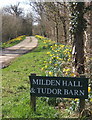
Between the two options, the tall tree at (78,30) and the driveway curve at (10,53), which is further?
the driveway curve at (10,53)

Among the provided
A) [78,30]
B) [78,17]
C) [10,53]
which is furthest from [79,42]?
[10,53]

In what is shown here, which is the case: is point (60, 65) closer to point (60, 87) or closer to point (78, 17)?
point (78, 17)

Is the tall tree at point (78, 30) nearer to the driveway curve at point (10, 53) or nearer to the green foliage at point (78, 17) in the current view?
the green foliage at point (78, 17)

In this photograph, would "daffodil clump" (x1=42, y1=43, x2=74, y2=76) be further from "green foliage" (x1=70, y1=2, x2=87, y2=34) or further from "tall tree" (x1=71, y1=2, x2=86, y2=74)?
"green foliage" (x1=70, y1=2, x2=87, y2=34)

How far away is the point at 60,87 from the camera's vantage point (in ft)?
13.4

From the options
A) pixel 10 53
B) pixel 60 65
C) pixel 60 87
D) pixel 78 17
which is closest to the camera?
pixel 60 87

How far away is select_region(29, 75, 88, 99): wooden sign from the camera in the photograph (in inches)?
157

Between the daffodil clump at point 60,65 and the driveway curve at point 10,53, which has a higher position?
the daffodil clump at point 60,65

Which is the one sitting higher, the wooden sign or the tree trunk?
the tree trunk

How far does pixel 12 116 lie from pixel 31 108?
0.41 metres

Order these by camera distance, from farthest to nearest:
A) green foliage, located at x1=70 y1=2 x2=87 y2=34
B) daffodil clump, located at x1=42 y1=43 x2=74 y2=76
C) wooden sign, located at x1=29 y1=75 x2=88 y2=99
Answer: daffodil clump, located at x1=42 y1=43 x2=74 y2=76, green foliage, located at x1=70 y1=2 x2=87 y2=34, wooden sign, located at x1=29 y1=75 x2=88 y2=99

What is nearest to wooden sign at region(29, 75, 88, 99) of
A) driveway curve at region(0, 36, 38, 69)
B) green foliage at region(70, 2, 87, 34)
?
green foliage at region(70, 2, 87, 34)

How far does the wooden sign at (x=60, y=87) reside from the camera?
3.99 m

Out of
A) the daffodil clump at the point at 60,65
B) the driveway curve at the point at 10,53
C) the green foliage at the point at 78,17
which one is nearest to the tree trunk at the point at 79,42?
the green foliage at the point at 78,17
